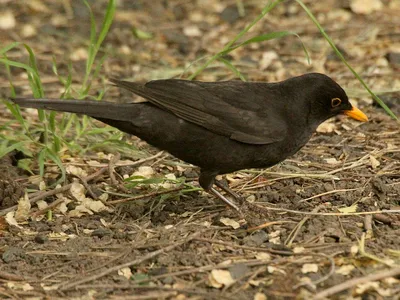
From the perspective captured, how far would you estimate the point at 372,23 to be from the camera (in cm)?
918

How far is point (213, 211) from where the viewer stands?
18.2ft

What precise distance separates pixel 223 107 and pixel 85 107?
3.10ft

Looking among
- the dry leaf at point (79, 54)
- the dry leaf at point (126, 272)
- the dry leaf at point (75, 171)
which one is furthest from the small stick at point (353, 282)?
the dry leaf at point (79, 54)

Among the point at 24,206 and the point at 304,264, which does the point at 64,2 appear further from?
the point at 304,264

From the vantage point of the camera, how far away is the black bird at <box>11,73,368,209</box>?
209 inches

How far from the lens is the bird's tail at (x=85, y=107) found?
202 inches

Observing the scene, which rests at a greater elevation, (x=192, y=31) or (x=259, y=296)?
(x=192, y=31)

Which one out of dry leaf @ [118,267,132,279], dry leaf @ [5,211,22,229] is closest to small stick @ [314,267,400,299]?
dry leaf @ [118,267,132,279]

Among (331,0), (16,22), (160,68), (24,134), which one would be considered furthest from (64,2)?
(24,134)

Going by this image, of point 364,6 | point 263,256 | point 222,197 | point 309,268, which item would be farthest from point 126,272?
point 364,6

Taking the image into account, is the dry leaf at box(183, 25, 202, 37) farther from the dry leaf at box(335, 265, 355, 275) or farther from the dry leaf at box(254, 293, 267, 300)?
the dry leaf at box(254, 293, 267, 300)

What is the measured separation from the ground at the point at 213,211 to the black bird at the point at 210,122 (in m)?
0.37

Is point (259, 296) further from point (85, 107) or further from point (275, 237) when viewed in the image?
point (85, 107)

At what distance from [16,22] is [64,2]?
81cm
